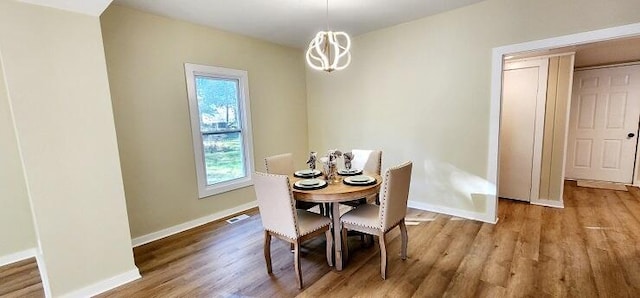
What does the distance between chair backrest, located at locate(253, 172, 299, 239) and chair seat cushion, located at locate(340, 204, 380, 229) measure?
0.51m

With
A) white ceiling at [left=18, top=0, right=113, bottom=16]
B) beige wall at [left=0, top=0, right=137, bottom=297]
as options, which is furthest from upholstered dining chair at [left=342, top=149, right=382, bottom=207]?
white ceiling at [left=18, top=0, right=113, bottom=16]

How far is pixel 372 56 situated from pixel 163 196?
3320 millimetres

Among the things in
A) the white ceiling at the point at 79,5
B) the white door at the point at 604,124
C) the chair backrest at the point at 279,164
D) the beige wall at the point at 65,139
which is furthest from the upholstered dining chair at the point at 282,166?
the white door at the point at 604,124

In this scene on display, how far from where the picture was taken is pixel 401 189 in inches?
86.6

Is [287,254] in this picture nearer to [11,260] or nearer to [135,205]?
[135,205]

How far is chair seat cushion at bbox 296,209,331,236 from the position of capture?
2.14 m

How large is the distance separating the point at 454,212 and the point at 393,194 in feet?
6.10

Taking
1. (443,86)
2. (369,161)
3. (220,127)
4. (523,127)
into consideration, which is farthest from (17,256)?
(523,127)

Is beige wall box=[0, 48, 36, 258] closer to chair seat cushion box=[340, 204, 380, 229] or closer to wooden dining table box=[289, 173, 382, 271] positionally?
wooden dining table box=[289, 173, 382, 271]

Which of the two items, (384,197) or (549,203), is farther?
(549,203)

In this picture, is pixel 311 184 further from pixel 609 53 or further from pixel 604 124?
pixel 604 124

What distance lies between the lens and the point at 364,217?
90.1 inches

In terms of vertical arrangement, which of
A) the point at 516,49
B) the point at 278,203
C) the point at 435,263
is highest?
the point at 516,49

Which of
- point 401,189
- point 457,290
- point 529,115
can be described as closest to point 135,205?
point 401,189
